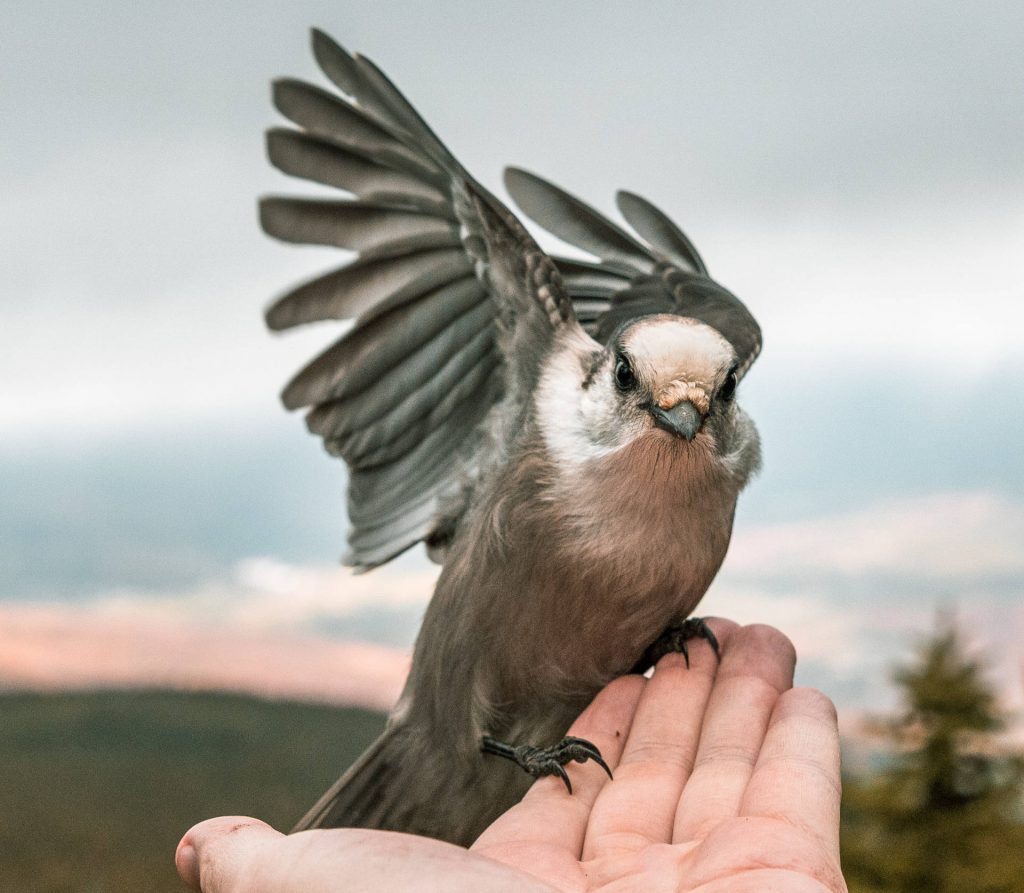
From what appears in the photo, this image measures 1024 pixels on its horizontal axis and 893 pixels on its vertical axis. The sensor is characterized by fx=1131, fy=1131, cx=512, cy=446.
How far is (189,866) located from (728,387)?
156cm

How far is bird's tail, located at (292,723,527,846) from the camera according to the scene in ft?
10.2

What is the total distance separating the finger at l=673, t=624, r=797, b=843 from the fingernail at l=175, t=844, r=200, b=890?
0.97m

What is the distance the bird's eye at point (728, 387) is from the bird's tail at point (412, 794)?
3.95 ft

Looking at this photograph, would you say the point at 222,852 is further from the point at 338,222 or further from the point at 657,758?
the point at 338,222

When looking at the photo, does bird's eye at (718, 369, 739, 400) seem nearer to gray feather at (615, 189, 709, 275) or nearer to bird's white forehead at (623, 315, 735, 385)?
bird's white forehead at (623, 315, 735, 385)

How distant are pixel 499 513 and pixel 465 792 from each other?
32.6 inches

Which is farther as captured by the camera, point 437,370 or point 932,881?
point 932,881

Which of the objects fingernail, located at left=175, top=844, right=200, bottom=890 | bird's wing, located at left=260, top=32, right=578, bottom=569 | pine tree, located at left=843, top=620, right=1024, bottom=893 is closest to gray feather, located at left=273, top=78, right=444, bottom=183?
bird's wing, located at left=260, top=32, right=578, bottom=569

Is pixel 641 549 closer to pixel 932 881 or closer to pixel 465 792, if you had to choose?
pixel 465 792

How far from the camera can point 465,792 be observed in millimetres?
3111

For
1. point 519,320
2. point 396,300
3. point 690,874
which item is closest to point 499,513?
point 519,320

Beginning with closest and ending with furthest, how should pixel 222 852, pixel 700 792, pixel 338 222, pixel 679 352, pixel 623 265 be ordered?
pixel 222 852, pixel 700 792, pixel 679 352, pixel 338 222, pixel 623 265

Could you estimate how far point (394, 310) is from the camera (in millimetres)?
3289

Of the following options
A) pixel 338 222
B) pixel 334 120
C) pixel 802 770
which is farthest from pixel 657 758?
pixel 334 120
